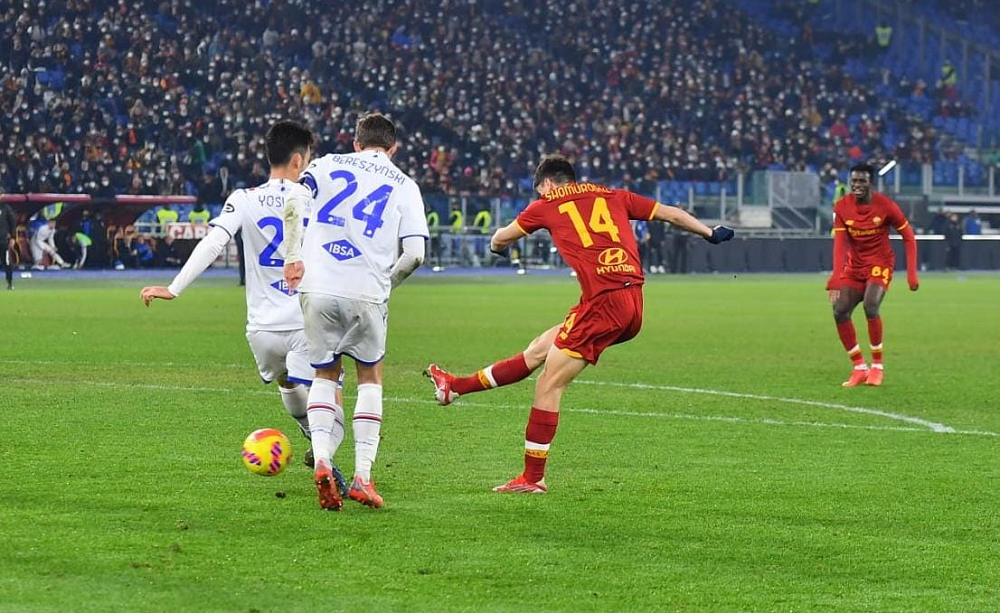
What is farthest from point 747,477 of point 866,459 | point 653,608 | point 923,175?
point 923,175

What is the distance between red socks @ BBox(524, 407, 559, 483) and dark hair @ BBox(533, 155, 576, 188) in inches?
52.3

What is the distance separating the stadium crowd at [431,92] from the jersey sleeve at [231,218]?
36.4 m

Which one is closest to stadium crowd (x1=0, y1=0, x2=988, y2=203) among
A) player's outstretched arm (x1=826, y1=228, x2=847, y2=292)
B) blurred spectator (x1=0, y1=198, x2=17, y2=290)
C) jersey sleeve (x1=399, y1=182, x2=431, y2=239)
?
blurred spectator (x1=0, y1=198, x2=17, y2=290)

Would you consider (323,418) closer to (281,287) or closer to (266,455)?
Answer: (266,455)

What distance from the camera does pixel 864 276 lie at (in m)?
16.1

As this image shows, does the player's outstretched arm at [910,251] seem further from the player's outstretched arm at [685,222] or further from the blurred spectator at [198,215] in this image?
the blurred spectator at [198,215]

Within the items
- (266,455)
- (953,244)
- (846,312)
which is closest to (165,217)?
(953,244)

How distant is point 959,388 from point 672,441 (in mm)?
5408

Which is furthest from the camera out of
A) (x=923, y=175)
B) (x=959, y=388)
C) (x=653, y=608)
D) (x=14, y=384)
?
(x=923, y=175)

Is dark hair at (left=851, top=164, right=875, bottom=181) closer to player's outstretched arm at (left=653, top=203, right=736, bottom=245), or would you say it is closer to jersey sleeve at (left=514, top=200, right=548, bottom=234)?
player's outstretched arm at (left=653, top=203, right=736, bottom=245)

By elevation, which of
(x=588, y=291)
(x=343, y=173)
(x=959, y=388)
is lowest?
(x=959, y=388)

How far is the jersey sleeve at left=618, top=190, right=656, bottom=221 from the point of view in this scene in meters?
8.84

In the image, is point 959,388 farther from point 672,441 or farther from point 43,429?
point 43,429

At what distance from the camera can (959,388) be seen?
1522cm
